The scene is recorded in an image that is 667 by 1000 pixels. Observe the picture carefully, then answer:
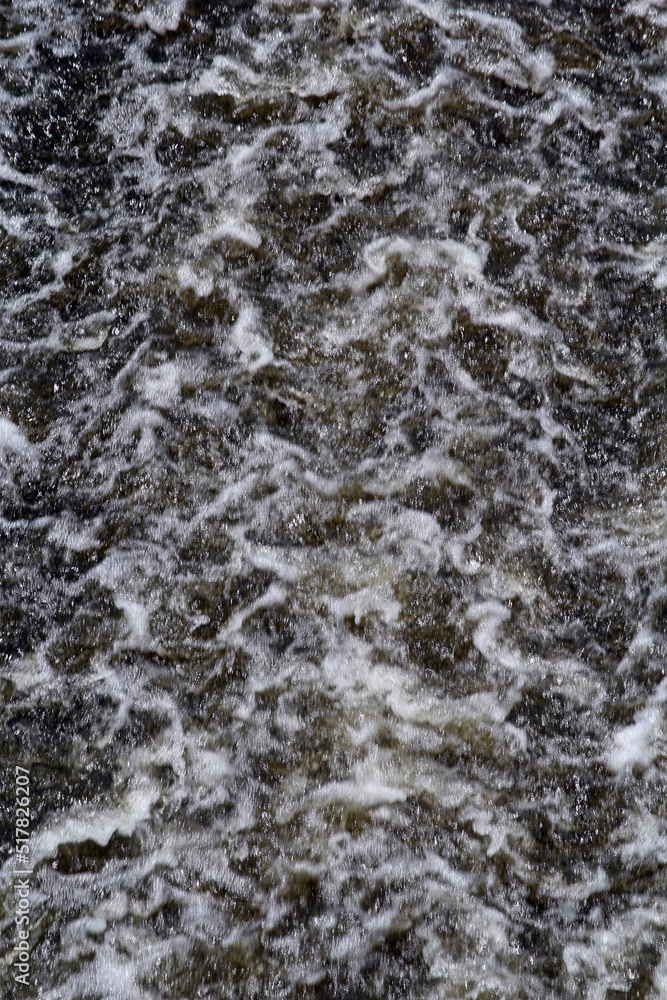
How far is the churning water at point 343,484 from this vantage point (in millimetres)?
927

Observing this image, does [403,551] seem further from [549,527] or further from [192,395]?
[192,395]

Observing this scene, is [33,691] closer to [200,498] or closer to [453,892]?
[200,498]

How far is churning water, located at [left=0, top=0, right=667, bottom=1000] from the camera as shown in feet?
3.04

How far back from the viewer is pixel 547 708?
0.96 m

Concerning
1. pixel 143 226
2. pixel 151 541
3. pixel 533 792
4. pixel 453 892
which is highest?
pixel 143 226

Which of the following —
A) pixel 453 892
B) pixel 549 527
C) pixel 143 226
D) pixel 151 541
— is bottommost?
pixel 453 892

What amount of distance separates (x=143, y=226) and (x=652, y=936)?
119 centimetres

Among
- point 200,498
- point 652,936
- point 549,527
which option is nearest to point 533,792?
point 652,936

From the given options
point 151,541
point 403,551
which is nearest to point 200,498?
point 151,541

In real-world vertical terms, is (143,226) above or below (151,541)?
above

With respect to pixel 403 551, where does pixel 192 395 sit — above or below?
above

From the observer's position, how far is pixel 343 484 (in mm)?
976

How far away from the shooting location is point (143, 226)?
0.97m

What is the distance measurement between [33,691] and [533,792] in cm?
69
